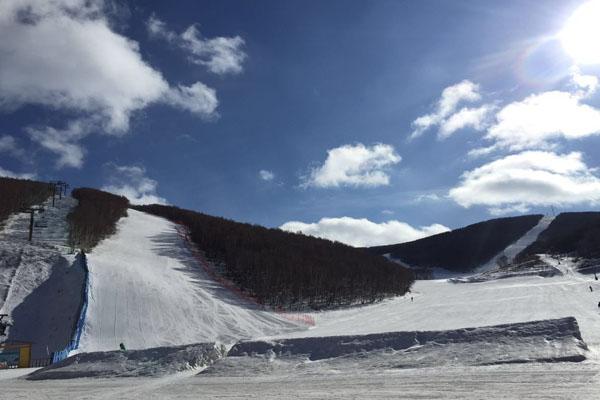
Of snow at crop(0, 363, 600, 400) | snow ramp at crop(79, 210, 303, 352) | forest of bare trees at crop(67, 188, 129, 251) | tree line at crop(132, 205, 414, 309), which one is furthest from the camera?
tree line at crop(132, 205, 414, 309)

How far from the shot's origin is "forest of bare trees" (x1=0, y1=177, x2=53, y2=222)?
141 ft

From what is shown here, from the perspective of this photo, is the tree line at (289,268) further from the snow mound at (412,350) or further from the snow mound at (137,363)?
the snow mound at (412,350)

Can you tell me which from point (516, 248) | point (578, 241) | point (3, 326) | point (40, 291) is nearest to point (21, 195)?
point (40, 291)

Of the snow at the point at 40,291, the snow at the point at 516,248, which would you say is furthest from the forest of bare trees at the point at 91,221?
the snow at the point at 516,248

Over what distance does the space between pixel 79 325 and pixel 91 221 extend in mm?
22009

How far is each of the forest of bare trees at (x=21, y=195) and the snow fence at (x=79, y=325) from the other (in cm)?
1648

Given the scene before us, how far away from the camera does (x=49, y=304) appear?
2589cm

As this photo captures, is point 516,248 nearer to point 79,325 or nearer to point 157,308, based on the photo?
point 157,308

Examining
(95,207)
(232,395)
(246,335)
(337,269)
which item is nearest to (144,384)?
(232,395)

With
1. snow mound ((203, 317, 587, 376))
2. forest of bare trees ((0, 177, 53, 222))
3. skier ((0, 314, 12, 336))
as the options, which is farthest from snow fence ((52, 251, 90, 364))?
forest of bare trees ((0, 177, 53, 222))

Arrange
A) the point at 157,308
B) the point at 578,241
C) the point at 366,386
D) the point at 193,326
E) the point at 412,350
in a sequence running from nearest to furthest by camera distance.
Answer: the point at 366,386, the point at 412,350, the point at 193,326, the point at 157,308, the point at 578,241

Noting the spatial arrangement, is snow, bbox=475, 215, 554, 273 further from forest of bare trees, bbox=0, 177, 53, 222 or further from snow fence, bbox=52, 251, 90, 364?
snow fence, bbox=52, 251, 90, 364

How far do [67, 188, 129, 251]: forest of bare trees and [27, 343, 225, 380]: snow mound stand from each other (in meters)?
23.3

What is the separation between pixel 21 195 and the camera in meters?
50.9
